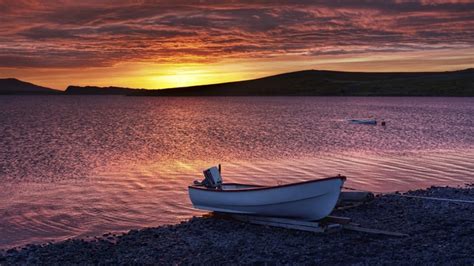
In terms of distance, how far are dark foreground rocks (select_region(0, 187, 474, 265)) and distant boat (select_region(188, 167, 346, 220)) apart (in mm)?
630

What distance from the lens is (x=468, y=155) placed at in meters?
37.9

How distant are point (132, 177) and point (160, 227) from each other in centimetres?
1239

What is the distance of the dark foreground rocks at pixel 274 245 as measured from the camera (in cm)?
1342

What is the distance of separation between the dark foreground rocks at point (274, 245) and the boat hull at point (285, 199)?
620 mm

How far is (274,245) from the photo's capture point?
14711 mm

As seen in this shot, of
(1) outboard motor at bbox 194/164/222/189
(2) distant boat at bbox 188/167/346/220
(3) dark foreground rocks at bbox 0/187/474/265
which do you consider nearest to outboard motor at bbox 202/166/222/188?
(1) outboard motor at bbox 194/164/222/189

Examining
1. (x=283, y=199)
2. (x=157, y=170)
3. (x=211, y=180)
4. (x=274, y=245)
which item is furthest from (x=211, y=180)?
(x=157, y=170)

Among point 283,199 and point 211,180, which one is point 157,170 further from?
point 283,199

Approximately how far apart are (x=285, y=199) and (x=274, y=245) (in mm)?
2333

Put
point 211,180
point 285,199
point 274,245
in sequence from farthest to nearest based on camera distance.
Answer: point 211,180
point 285,199
point 274,245

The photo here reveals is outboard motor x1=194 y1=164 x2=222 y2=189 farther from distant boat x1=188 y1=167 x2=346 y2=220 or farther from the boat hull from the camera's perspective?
the boat hull

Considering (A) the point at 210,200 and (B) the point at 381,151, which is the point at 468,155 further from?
(A) the point at 210,200

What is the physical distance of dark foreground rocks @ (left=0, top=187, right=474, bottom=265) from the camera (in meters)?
13.4

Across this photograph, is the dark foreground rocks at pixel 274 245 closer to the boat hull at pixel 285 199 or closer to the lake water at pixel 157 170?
the boat hull at pixel 285 199
